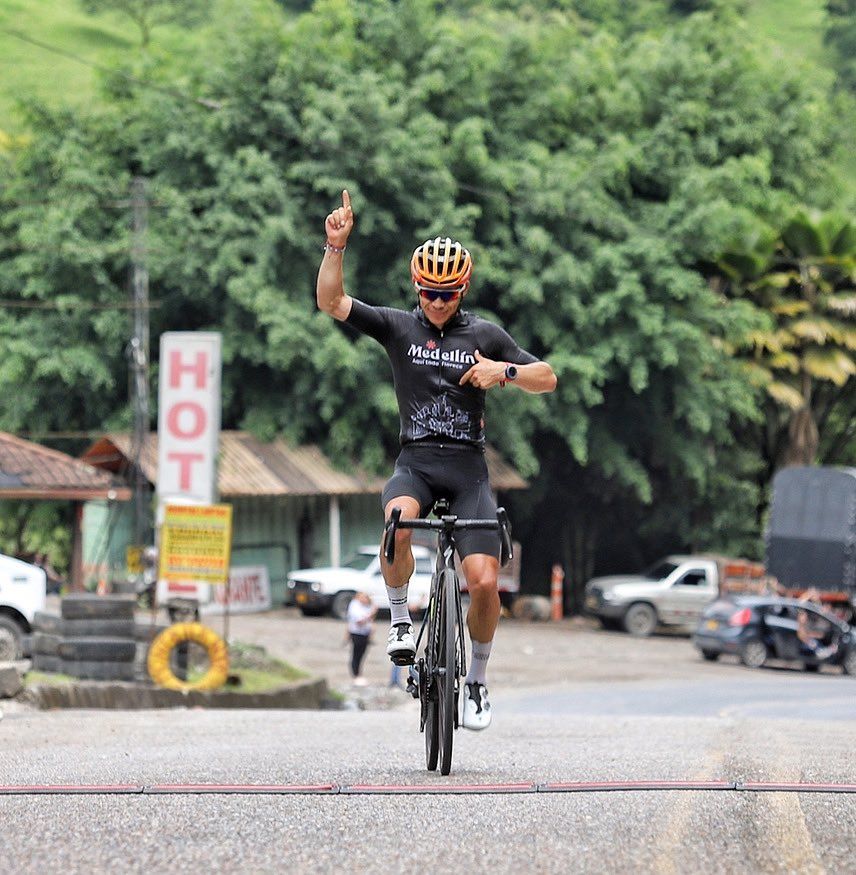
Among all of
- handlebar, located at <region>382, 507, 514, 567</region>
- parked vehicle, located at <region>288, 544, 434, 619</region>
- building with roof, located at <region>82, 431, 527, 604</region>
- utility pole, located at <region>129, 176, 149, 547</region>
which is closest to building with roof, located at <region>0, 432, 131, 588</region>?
utility pole, located at <region>129, 176, 149, 547</region>

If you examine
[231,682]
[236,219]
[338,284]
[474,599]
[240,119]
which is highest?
[240,119]

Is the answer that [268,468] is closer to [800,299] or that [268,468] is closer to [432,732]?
[800,299]

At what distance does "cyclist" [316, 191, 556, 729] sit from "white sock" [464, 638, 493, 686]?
0.21m

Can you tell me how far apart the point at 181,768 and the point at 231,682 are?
501 inches

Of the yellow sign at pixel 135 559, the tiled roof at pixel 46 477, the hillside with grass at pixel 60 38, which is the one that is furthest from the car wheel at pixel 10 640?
the hillside with grass at pixel 60 38

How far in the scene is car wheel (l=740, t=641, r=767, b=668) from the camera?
31031mm

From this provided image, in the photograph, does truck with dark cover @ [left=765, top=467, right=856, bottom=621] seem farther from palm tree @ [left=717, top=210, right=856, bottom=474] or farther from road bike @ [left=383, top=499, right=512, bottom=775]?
road bike @ [left=383, top=499, right=512, bottom=775]

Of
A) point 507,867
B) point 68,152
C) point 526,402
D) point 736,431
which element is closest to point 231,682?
point 507,867

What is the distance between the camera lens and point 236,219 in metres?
36.5

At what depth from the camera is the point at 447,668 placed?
7.74 meters

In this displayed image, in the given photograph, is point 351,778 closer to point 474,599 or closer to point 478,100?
point 474,599

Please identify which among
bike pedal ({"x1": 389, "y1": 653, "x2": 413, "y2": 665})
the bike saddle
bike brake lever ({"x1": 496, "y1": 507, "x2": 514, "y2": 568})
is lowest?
bike pedal ({"x1": 389, "y1": 653, "x2": 413, "y2": 665})

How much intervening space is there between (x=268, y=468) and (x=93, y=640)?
18326mm

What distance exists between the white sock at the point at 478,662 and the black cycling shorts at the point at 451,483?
59cm
